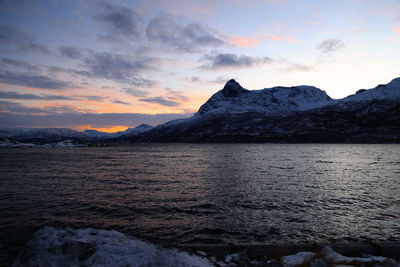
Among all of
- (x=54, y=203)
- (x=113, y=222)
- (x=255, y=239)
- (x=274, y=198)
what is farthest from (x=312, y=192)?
(x=54, y=203)

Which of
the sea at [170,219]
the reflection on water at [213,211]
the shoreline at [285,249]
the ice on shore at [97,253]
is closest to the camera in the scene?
the ice on shore at [97,253]

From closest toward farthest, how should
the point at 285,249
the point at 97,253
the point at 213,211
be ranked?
the point at 97,253
the point at 285,249
the point at 213,211

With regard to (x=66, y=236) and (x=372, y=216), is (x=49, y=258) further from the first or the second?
(x=372, y=216)

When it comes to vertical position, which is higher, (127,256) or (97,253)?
(97,253)

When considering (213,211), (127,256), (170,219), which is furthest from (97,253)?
(213,211)

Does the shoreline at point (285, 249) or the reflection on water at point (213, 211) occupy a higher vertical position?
the shoreline at point (285, 249)

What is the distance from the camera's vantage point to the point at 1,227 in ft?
46.2

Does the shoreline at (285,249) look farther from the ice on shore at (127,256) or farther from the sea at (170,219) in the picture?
the sea at (170,219)

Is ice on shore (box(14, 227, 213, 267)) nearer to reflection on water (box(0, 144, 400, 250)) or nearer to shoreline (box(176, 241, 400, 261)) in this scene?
shoreline (box(176, 241, 400, 261))

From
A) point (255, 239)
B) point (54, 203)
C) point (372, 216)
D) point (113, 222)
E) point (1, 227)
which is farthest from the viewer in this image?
point (54, 203)

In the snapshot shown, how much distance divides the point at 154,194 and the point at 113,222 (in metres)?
8.34

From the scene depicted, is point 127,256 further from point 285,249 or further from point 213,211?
point 213,211

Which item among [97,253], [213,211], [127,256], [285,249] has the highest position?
[97,253]

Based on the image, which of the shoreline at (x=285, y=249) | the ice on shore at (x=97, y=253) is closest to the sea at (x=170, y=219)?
the ice on shore at (x=97, y=253)
